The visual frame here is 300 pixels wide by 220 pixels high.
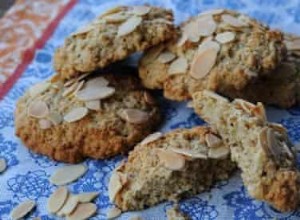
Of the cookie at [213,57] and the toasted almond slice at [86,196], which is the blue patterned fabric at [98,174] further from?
the cookie at [213,57]

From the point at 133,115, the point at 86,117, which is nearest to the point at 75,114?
→ the point at 86,117

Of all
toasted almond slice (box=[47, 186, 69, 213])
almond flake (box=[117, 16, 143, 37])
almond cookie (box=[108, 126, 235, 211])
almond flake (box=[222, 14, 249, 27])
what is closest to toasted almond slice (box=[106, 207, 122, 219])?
almond cookie (box=[108, 126, 235, 211])

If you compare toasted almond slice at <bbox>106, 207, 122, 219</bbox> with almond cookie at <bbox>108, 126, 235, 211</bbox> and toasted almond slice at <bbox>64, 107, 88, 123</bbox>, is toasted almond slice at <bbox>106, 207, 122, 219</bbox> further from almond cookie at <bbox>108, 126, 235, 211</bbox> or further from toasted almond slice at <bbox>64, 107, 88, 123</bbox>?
toasted almond slice at <bbox>64, 107, 88, 123</bbox>

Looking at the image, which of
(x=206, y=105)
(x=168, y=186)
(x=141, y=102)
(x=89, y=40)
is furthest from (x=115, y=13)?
(x=168, y=186)

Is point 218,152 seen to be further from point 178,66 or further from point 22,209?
point 22,209

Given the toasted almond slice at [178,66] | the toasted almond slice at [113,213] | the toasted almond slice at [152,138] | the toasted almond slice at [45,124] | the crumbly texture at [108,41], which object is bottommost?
the toasted almond slice at [113,213]

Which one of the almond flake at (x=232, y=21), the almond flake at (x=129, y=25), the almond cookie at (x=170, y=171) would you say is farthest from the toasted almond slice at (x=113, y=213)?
the almond flake at (x=232, y=21)
